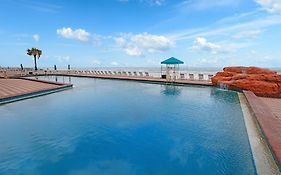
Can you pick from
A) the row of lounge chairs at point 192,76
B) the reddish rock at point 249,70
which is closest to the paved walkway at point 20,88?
the row of lounge chairs at point 192,76

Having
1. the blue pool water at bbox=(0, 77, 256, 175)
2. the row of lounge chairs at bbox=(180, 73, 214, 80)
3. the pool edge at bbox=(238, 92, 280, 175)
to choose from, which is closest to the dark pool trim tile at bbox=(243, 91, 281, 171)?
the pool edge at bbox=(238, 92, 280, 175)

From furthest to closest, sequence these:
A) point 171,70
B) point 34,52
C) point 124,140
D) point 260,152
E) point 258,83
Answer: point 34,52, point 171,70, point 258,83, point 124,140, point 260,152

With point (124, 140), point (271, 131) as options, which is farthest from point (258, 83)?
point (124, 140)

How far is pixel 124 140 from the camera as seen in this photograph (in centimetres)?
585

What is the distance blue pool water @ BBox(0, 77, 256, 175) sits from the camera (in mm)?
4324

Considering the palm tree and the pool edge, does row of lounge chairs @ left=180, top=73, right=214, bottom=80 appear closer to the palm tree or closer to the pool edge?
the pool edge

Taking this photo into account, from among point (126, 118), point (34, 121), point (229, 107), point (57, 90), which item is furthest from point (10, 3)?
point (229, 107)

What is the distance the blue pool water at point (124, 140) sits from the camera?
4.32m

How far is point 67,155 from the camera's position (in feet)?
16.1

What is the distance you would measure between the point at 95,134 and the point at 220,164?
12.1 ft

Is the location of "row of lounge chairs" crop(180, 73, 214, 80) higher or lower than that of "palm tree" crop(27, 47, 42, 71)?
lower

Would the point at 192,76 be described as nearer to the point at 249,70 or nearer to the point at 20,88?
the point at 249,70

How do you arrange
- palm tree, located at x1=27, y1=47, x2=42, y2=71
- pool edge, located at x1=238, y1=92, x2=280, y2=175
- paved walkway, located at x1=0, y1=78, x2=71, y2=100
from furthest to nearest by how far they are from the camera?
palm tree, located at x1=27, y1=47, x2=42, y2=71 → paved walkway, located at x1=0, y1=78, x2=71, y2=100 → pool edge, located at x1=238, y1=92, x2=280, y2=175

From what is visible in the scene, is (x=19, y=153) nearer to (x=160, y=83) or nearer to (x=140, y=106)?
(x=140, y=106)
